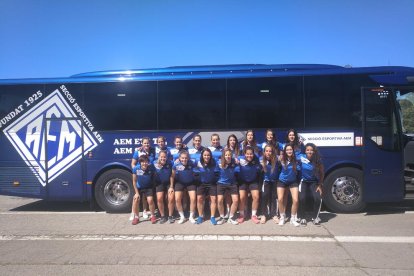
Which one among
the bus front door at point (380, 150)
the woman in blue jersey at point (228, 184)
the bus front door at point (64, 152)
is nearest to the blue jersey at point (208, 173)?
the woman in blue jersey at point (228, 184)

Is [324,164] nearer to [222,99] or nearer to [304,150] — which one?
[304,150]

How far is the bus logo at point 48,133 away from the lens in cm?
801

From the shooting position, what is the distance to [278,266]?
4715 millimetres

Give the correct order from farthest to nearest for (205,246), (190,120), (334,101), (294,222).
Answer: (190,120) < (334,101) < (294,222) < (205,246)

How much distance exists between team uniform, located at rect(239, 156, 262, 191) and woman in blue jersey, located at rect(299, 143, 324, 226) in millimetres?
851

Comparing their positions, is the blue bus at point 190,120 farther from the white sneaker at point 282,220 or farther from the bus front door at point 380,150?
the white sneaker at point 282,220

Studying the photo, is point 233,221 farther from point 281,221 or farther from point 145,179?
point 145,179

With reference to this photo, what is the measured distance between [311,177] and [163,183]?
2.90m

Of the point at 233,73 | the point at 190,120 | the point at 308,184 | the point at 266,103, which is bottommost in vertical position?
the point at 308,184

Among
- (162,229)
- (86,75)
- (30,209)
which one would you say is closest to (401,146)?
(162,229)

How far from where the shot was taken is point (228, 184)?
23.7 feet

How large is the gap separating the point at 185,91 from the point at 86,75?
7.73 feet

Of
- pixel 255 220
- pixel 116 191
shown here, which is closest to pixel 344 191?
pixel 255 220

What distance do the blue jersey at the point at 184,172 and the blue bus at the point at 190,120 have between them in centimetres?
73
